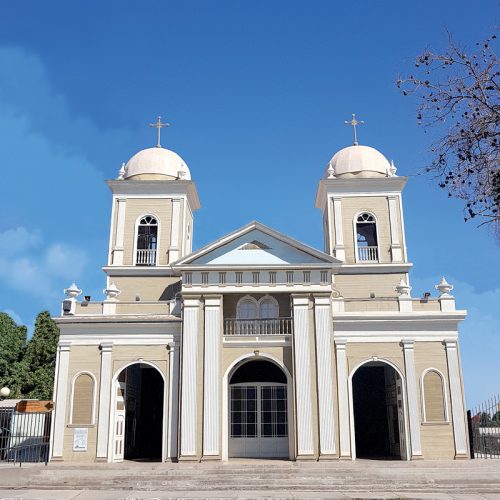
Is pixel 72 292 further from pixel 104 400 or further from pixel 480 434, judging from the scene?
pixel 480 434

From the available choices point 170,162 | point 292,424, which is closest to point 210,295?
point 292,424

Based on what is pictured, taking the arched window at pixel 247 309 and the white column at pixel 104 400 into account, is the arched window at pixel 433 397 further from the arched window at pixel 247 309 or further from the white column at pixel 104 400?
the white column at pixel 104 400

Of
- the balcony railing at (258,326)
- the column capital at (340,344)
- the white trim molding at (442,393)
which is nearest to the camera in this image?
the white trim molding at (442,393)

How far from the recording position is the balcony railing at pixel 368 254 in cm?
2806

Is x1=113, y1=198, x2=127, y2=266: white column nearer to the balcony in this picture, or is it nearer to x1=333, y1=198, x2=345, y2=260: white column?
the balcony

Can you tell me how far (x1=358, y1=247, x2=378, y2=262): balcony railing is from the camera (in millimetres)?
28062

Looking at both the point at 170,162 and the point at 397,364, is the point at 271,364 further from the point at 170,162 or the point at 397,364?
the point at 170,162

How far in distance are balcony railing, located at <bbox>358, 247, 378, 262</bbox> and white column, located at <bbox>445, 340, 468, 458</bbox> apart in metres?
6.03

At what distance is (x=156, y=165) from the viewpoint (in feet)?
99.2

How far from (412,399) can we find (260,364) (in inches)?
245

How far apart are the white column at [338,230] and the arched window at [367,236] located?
78 centimetres

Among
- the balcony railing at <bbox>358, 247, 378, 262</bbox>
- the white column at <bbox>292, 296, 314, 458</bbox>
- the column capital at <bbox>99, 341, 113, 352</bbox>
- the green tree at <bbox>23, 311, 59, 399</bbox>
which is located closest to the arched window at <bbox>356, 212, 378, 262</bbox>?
the balcony railing at <bbox>358, 247, 378, 262</bbox>

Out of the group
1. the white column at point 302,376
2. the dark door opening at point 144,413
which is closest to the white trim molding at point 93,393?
the dark door opening at point 144,413

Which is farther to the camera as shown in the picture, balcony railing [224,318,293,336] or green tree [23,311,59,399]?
green tree [23,311,59,399]
